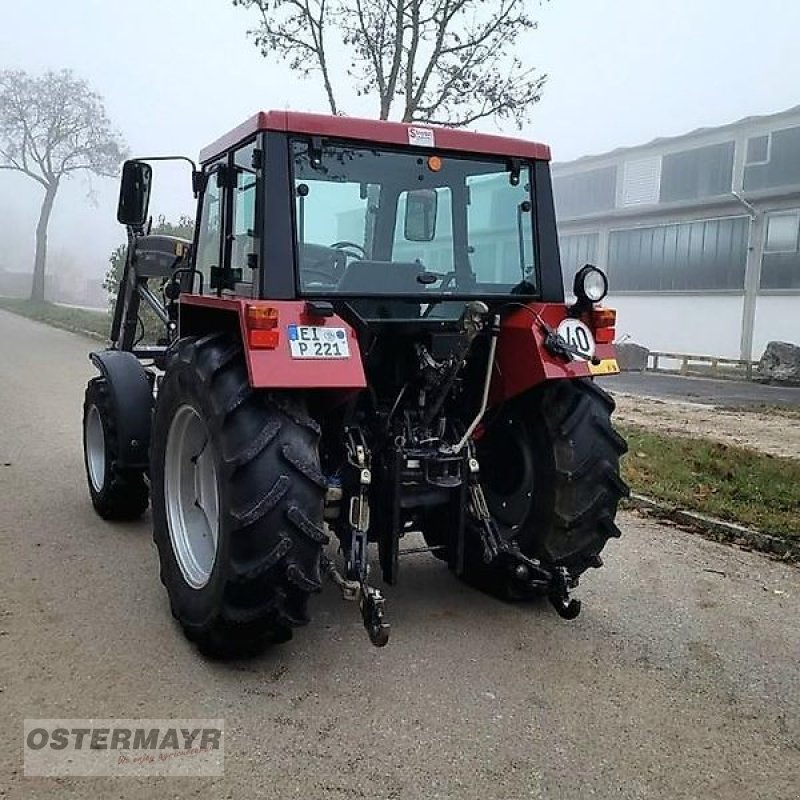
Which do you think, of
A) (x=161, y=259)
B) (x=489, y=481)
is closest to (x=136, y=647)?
(x=489, y=481)

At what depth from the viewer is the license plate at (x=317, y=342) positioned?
3500 millimetres

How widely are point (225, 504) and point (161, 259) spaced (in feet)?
11.5

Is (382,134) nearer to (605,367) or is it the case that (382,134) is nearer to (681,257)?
(605,367)

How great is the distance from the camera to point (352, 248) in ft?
13.2

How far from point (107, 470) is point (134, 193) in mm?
1777

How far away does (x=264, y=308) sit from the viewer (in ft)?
11.3

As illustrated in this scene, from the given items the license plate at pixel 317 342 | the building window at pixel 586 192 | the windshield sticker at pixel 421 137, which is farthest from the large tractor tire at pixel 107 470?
the building window at pixel 586 192

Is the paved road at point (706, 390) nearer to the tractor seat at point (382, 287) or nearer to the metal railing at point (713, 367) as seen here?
the metal railing at point (713, 367)

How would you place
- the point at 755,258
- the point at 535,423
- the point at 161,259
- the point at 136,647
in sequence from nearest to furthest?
the point at 136,647, the point at 535,423, the point at 161,259, the point at 755,258

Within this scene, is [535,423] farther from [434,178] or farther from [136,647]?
[136,647]

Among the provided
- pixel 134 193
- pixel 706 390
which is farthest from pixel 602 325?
pixel 706 390

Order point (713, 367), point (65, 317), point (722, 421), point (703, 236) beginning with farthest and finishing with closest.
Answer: point (65, 317) < point (703, 236) < point (713, 367) < point (722, 421)

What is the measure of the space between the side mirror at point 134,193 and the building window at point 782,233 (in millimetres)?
20235

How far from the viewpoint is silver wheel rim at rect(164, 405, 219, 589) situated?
4.16m
